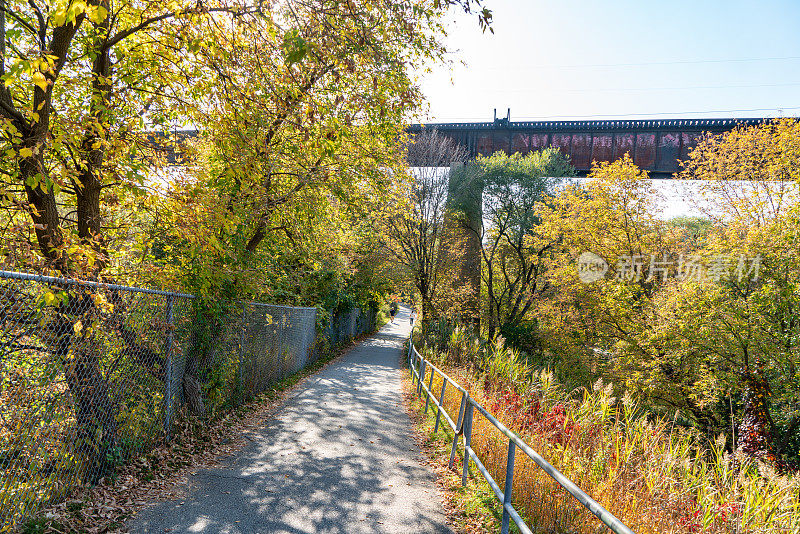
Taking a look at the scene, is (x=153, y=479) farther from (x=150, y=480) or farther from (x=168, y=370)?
(x=168, y=370)

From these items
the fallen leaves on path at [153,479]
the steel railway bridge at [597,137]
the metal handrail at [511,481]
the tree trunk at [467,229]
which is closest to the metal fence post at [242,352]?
the fallen leaves on path at [153,479]

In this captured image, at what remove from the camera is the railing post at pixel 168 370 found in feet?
20.2

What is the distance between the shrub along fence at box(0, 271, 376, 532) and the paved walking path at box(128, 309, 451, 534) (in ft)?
2.64

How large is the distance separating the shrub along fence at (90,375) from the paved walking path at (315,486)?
31.7 inches

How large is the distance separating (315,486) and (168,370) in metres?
2.31

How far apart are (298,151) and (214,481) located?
565cm

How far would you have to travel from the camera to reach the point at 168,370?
248 inches

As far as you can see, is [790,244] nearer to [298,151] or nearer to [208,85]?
[298,151]

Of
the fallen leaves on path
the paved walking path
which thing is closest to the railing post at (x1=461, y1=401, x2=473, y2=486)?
the paved walking path

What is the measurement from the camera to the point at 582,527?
4.25 meters

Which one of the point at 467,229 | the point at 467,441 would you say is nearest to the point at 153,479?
the point at 467,441

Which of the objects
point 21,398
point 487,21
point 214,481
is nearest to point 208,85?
point 487,21

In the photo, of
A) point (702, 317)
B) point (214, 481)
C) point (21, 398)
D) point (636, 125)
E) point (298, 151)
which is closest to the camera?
point (21, 398)

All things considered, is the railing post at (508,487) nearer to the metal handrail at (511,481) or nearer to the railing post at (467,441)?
the metal handrail at (511,481)
